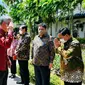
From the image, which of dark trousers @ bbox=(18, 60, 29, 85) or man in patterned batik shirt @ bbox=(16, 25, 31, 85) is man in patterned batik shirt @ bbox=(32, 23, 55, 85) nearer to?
man in patterned batik shirt @ bbox=(16, 25, 31, 85)

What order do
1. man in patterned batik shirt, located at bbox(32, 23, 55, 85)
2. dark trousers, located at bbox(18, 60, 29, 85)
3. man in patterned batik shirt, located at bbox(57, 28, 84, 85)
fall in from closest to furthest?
man in patterned batik shirt, located at bbox(57, 28, 84, 85) < man in patterned batik shirt, located at bbox(32, 23, 55, 85) < dark trousers, located at bbox(18, 60, 29, 85)

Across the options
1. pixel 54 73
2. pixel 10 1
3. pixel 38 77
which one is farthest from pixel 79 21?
pixel 38 77

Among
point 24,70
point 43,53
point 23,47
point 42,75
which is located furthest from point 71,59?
point 24,70

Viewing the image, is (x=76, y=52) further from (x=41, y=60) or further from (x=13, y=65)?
(x=13, y=65)

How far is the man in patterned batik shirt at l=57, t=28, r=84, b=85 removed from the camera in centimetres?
511

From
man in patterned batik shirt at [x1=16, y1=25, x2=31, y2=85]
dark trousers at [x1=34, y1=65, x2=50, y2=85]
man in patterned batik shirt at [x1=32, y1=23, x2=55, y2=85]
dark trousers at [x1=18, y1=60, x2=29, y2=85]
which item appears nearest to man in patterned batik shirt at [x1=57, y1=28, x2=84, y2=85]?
man in patterned batik shirt at [x1=32, y1=23, x2=55, y2=85]

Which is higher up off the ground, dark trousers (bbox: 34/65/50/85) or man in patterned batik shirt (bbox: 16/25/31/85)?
man in patterned batik shirt (bbox: 16/25/31/85)

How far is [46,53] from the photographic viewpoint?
6520mm

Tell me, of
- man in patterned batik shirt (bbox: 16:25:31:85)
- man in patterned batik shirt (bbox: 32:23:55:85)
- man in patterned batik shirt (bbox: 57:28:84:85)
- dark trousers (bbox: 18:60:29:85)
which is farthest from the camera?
dark trousers (bbox: 18:60:29:85)

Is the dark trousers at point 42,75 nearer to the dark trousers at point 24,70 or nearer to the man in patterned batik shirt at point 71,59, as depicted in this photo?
the dark trousers at point 24,70

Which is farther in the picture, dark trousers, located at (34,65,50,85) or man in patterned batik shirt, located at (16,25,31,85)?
man in patterned batik shirt, located at (16,25,31,85)

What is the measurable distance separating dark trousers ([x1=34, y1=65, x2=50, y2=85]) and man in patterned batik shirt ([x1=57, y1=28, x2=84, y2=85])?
128 centimetres

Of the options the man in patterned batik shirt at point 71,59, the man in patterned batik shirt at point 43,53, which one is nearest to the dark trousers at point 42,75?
the man in patterned batik shirt at point 43,53

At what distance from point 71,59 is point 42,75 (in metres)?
1.58
